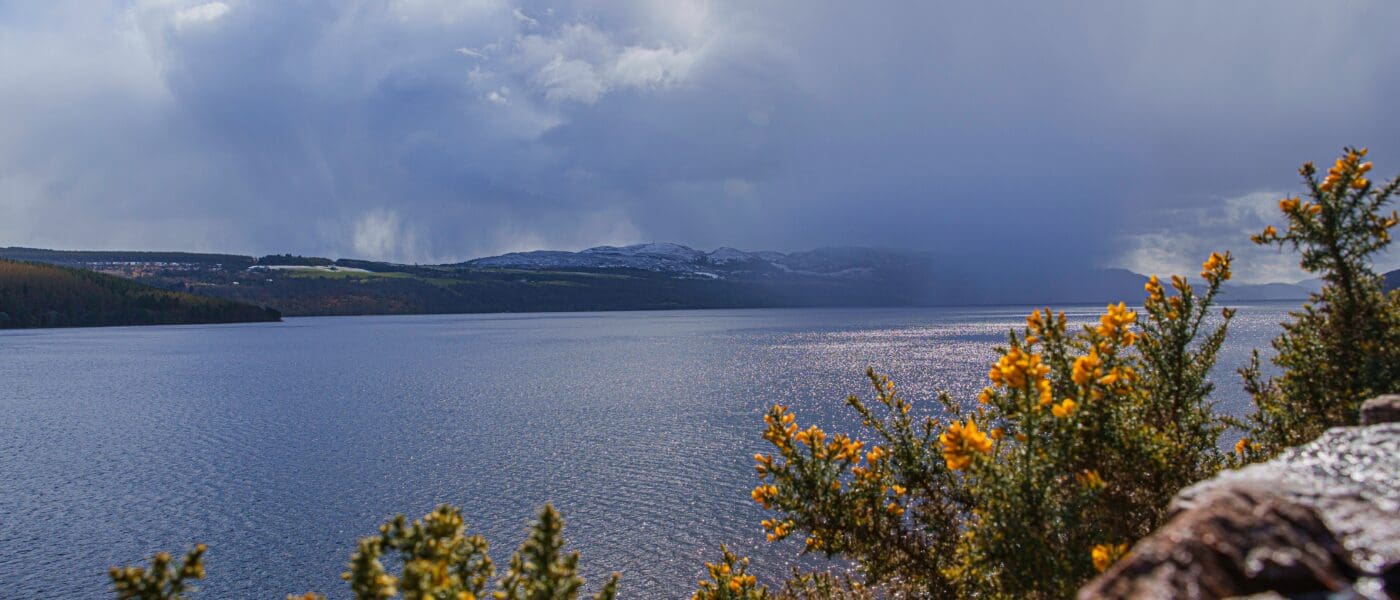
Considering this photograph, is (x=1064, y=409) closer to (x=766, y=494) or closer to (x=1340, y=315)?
(x=766, y=494)

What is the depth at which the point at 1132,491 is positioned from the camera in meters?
6.36

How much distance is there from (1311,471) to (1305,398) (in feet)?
17.5

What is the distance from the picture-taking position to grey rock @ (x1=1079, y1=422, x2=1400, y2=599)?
2916 mm

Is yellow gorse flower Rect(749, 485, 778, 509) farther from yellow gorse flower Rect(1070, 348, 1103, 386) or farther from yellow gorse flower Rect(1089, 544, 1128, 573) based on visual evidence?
yellow gorse flower Rect(1089, 544, 1128, 573)

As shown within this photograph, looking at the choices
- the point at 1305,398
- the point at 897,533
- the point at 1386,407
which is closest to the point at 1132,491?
the point at 1386,407

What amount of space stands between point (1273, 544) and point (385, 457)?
1473 inches

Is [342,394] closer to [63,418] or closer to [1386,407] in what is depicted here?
[63,418]

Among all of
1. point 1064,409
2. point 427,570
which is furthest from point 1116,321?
point 427,570

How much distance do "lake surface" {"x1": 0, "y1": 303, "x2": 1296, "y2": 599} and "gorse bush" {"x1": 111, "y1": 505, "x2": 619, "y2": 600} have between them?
15.6 metres

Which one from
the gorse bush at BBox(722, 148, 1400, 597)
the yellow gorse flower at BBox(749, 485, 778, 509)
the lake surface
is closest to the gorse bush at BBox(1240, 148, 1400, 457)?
the gorse bush at BBox(722, 148, 1400, 597)

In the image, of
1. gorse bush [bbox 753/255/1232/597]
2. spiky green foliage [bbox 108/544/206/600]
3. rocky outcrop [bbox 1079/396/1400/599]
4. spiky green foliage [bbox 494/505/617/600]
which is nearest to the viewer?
rocky outcrop [bbox 1079/396/1400/599]

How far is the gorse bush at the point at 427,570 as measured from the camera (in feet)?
13.1

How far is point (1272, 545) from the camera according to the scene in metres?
3.01

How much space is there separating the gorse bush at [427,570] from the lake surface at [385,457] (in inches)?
615
